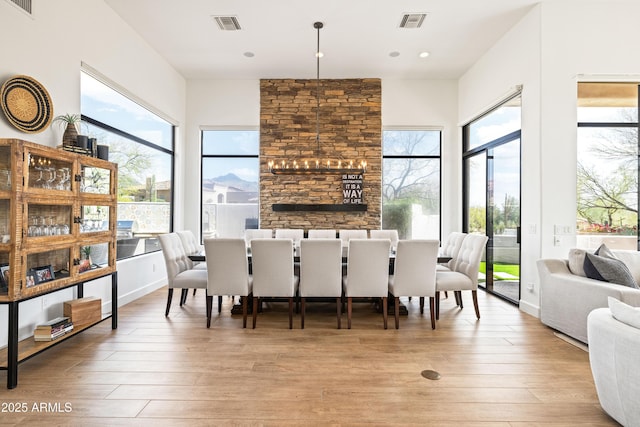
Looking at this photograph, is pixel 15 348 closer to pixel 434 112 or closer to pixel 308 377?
pixel 308 377

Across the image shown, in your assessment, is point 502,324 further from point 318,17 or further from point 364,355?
point 318,17

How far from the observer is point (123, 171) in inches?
176

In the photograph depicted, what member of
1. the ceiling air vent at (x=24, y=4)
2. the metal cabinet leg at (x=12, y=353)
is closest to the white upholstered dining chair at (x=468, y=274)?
the metal cabinet leg at (x=12, y=353)

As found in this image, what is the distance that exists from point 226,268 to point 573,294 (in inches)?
132

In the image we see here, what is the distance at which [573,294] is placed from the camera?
3041 millimetres

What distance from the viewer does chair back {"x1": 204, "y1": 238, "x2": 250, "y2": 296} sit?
10.9 feet

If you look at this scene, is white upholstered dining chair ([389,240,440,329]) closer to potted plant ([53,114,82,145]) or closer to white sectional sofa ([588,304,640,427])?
white sectional sofa ([588,304,640,427])

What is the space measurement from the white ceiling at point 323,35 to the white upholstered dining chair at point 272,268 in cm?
286

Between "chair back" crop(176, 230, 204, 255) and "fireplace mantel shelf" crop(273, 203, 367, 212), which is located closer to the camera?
"chair back" crop(176, 230, 204, 255)

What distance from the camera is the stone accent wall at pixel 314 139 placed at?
6020 millimetres

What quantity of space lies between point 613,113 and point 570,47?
0.96 metres

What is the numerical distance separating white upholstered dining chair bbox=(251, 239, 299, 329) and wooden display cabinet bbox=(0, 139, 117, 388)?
57.3 inches

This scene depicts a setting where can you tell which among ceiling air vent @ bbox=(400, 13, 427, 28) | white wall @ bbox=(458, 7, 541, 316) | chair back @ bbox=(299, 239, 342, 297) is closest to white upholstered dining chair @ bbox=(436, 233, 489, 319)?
white wall @ bbox=(458, 7, 541, 316)

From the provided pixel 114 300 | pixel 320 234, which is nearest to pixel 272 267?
pixel 114 300
